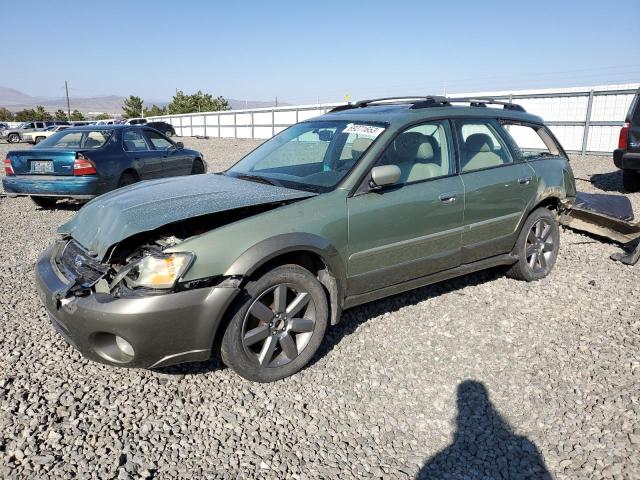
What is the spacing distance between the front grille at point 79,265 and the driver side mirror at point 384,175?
184cm

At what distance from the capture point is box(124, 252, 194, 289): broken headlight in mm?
2855

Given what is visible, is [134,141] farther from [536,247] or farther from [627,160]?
[627,160]

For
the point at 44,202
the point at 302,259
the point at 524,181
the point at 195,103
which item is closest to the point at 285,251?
the point at 302,259

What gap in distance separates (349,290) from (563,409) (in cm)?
153

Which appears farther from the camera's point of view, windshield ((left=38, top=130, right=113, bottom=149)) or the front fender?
windshield ((left=38, top=130, right=113, bottom=149))

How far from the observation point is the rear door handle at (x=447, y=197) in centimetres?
404

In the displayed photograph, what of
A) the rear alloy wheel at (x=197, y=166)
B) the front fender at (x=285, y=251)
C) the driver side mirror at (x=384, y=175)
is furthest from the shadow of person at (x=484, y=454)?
the rear alloy wheel at (x=197, y=166)

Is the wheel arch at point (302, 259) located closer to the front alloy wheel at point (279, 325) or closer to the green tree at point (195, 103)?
the front alloy wheel at point (279, 325)

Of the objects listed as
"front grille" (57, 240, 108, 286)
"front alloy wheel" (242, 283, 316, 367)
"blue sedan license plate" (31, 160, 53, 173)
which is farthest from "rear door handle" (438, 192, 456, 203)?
"blue sedan license plate" (31, 160, 53, 173)

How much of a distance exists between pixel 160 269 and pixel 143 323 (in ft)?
1.02

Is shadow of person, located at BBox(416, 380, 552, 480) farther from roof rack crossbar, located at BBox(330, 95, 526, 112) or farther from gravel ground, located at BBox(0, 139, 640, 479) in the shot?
roof rack crossbar, located at BBox(330, 95, 526, 112)

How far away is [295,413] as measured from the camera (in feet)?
9.89

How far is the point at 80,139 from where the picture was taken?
8859mm

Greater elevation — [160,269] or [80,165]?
[160,269]
